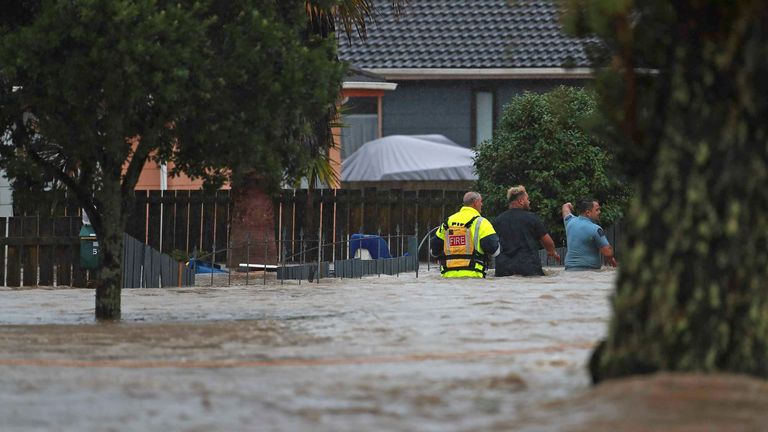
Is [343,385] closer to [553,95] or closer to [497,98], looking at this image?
[553,95]

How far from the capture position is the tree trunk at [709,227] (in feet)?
25.3

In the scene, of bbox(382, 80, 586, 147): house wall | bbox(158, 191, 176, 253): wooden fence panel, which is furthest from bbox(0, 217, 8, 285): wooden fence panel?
bbox(382, 80, 586, 147): house wall

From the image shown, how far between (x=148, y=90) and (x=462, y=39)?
78.8 feet

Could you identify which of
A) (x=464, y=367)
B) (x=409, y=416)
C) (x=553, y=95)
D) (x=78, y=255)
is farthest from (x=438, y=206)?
(x=409, y=416)

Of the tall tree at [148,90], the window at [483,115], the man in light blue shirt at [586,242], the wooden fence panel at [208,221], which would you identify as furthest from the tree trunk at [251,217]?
the window at [483,115]

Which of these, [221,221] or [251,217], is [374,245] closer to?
[251,217]

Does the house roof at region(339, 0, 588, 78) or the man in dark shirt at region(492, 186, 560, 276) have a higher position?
the house roof at region(339, 0, 588, 78)

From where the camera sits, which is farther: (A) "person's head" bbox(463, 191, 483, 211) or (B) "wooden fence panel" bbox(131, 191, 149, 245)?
(B) "wooden fence panel" bbox(131, 191, 149, 245)

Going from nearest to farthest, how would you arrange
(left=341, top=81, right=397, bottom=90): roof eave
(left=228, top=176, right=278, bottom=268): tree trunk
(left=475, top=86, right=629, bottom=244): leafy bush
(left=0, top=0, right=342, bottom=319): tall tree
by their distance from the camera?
(left=0, top=0, right=342, bottom=319): tall tree < (left=228, top=176, right=278, bottom=268): tree trunk < (left=475, top=86, right=629, bottom=244): leafy bush < (left=341, top=81, right=397, bottom=90): roof eave

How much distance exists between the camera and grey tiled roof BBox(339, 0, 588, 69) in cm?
3638

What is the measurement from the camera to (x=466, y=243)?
20.9 m

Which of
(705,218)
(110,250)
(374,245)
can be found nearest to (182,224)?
(374,245)

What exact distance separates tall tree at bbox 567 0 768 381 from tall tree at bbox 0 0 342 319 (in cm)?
632

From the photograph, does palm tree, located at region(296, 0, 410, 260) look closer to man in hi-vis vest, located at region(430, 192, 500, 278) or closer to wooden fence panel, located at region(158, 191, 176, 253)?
wooden fence panel, located at region(158, 191, 176, 253)
